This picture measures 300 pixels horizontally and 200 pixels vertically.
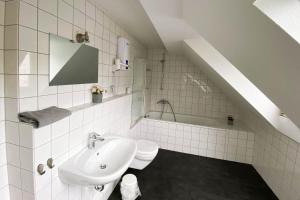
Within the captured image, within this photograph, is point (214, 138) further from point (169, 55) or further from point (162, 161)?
point (169, 55)

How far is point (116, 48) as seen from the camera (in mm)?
2395

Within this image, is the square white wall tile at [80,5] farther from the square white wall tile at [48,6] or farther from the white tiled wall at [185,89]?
the white tiled wall at [185,89]

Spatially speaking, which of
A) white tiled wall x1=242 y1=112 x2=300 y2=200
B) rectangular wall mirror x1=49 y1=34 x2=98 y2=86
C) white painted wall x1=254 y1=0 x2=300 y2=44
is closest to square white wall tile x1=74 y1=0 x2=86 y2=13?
rectangular wall mirror x1=49 y1=34 x2=98 y2=86

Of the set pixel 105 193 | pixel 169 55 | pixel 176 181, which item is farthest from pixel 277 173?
pixel 169 55

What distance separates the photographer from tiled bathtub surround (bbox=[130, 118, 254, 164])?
3150 millimetres

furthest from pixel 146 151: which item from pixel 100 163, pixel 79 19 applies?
pixel 79 19

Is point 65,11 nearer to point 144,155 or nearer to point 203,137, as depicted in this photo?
point 144,155

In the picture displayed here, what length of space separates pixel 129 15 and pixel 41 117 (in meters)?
1.49

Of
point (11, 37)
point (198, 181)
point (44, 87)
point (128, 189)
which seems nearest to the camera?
point (11, 37)

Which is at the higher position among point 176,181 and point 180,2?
point 180,2

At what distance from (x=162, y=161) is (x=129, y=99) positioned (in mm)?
1209

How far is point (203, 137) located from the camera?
3.35 meters

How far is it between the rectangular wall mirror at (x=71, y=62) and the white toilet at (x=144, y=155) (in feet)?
3.67

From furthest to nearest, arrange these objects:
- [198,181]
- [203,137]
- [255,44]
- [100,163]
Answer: [203,137], [198,181], [100,163], [255,44]
